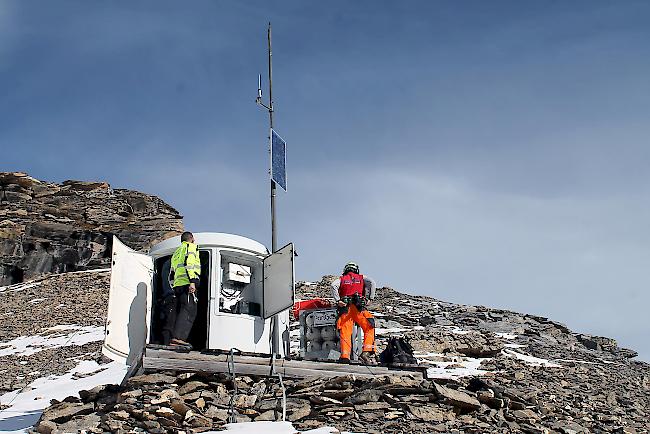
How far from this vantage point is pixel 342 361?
11273 mm

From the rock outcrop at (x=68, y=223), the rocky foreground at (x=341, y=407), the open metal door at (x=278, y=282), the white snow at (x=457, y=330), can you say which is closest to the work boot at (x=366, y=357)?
the open metal door at (x=278, y=282)

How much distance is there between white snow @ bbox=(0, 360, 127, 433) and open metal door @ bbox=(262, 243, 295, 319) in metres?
4.13

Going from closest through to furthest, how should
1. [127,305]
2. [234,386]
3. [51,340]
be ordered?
1. [234,386]
2. [127,305]
3. [51,340]

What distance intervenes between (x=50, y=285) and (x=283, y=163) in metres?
33.4

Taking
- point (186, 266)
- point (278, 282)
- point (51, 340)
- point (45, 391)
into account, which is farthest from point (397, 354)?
point (51, 340)

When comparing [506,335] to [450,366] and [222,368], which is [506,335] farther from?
[222,368]

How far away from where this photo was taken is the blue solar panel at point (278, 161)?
13.1m

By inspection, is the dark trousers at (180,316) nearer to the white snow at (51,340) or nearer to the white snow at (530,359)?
the white snow at (530,359)

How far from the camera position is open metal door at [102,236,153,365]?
37.5 ft

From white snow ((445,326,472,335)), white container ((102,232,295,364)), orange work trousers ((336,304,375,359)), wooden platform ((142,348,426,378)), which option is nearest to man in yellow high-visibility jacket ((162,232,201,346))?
white container ((102,232,295,364))

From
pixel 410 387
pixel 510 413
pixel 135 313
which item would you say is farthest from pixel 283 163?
pixel 510 413

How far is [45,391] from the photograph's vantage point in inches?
677

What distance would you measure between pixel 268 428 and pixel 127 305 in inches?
159

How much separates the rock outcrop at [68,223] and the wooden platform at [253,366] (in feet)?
142
